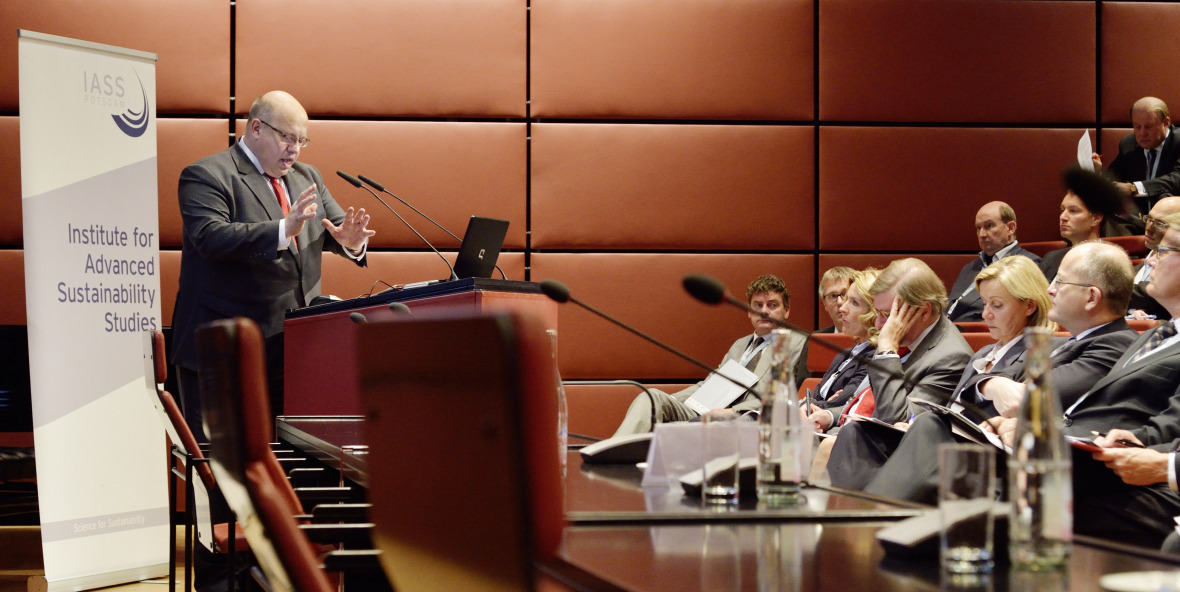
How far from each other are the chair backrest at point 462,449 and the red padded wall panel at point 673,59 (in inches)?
159

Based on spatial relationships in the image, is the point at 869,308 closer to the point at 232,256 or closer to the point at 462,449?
the point at 232,256

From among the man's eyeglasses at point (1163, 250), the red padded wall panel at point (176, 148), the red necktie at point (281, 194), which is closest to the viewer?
the man's eyeglasses at point (1163, 250)

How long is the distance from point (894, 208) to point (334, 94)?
107 inches

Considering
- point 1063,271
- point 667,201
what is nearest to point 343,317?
point 1063,271

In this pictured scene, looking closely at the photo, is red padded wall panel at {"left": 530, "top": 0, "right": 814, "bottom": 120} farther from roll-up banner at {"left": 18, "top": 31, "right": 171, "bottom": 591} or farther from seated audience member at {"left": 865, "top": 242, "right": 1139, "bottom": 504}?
seated audience member at {"left": 865, "top": 242, "right": 1139, "bottom": 504}

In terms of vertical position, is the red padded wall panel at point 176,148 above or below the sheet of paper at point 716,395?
above

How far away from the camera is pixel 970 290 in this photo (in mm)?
4633

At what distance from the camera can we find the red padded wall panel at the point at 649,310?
480 cm

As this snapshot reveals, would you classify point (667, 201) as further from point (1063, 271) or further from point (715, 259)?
point (1063, 271)

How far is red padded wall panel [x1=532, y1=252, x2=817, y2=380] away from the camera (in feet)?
15.7

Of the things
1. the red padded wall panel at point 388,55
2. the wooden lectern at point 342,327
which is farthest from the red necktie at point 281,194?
the red padded wall panel at point 388,55

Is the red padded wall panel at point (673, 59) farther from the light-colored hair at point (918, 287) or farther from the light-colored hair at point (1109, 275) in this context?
the light-colored hair at point (1109, 275)

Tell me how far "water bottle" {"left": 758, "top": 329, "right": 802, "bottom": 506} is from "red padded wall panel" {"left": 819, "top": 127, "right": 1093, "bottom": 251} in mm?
3747

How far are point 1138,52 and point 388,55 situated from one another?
3.63 meters
